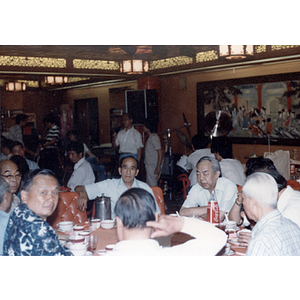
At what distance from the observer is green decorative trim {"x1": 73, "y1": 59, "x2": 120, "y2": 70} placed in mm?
7484

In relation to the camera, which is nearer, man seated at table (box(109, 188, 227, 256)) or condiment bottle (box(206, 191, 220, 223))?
man seated at table (box(109, 188, 227, 256))

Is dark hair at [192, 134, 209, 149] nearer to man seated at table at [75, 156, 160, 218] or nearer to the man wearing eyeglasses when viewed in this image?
man seated at table at [75, 156, 160, 218]

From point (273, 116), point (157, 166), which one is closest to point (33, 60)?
point (157, 166)

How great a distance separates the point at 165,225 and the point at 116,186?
3.98ft

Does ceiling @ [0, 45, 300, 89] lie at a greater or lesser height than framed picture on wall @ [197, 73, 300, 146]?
greater

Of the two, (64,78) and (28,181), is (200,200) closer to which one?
(28,181)

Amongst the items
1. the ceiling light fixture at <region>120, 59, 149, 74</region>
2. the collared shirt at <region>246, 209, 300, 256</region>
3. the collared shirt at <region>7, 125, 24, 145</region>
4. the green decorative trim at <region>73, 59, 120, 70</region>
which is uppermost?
the green decorative trim at <region>73, 59, 120, 70</region>

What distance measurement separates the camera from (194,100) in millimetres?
8164

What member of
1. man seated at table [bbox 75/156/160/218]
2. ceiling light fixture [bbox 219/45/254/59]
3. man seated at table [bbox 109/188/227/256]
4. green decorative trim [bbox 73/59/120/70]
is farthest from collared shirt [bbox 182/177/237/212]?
green decorative trim [bbox 73/59/120/70]

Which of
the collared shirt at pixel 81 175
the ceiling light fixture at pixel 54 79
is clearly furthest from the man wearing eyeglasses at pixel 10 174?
the ceiling light fixture at pixel 54 79

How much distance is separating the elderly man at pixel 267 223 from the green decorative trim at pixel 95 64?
6058 mm

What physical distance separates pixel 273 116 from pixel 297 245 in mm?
5140

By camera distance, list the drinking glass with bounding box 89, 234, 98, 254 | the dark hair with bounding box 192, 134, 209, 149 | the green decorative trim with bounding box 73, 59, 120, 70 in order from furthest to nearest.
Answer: the green decorative trim with bounding box 73, 59, 120, 70 < the dark hair with bounding box 192, 134, 209, 149 < the drinking glass with bounding box 89, 234, 98, 254
